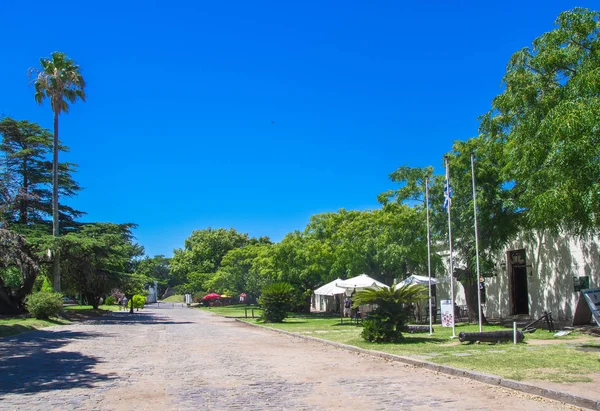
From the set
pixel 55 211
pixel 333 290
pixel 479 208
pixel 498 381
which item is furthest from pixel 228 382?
pixel 55 211

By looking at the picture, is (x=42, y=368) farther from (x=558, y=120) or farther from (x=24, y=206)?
(x=24, y=206)

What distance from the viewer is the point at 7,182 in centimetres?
2708

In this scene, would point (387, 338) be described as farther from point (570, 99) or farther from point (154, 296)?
point (154, 296)

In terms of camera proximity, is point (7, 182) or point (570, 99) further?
point (7, 182)

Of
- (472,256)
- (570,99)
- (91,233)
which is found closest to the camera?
(570,99)

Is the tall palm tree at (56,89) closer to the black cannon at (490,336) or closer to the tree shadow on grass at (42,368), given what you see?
the tree shadow on grass at (42,368)

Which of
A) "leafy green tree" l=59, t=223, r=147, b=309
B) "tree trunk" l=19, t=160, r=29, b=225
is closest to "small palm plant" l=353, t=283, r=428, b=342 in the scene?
"leafy green tree" l=59, t=223, r=147, b=309

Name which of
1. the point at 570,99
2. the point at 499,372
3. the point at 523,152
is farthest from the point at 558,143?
the point at 499,372

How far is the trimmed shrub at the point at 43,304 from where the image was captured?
91.6 ft

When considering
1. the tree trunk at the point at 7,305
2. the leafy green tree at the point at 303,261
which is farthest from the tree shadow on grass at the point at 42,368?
the leafy green tree at the point at 303,261

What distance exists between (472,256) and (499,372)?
1257cm

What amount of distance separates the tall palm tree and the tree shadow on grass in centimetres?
1556

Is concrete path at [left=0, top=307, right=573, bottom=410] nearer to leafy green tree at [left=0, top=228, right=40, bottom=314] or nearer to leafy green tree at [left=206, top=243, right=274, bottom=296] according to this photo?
leafy green tree at [left=0, top=228, right=40, bottom=314]

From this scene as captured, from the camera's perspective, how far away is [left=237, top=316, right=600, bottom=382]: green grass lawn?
9797 mm
